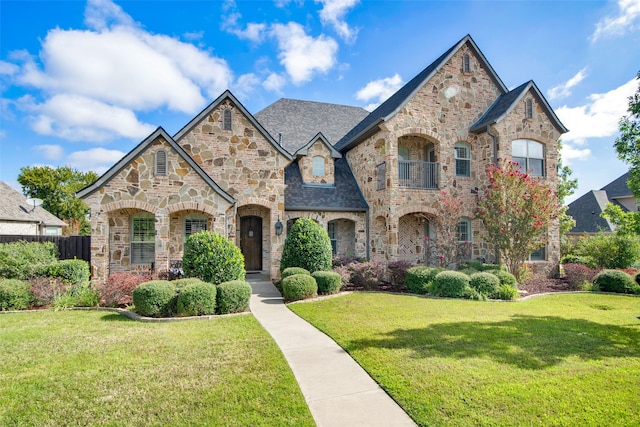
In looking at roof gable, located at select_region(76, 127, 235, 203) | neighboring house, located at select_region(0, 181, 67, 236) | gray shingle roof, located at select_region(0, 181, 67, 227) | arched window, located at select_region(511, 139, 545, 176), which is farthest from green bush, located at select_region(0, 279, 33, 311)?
gray shingle roof, located at select_region(0, 181, 67, 227)

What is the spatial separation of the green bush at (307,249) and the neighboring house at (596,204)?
88.5 feet

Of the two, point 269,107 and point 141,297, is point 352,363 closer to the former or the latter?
point 141,297

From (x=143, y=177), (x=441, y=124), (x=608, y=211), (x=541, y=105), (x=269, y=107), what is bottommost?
(x=608, y=211)

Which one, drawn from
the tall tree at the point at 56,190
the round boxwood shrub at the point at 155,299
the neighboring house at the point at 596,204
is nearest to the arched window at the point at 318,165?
the round boxwood shrub at the point at 155,299

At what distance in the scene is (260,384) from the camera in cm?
457

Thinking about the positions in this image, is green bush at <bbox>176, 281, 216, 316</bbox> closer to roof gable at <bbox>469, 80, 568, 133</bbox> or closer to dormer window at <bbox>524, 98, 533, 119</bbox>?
roof gable at <bbox>469, 80, 568, 133</bbox>

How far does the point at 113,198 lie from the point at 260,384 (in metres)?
9.70

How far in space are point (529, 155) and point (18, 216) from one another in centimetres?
3535

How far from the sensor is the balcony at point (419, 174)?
1582cm

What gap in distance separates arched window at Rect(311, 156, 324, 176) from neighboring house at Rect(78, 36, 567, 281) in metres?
0.05

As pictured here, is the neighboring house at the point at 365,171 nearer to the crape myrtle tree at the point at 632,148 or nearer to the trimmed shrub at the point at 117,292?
the trimmed shrub at the point at 117,292

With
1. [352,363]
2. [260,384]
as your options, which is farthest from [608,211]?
[260,384]

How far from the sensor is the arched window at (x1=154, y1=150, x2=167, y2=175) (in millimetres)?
11797

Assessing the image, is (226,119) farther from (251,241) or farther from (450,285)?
(450,285)
